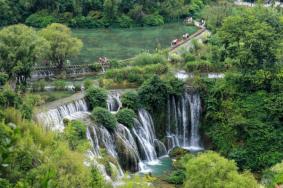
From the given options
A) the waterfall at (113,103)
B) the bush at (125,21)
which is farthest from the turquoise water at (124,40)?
the waterfall at (113,103)

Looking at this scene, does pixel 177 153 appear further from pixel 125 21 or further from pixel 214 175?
pixel 125 21

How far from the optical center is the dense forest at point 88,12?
205ft

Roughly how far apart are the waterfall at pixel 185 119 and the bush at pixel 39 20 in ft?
118

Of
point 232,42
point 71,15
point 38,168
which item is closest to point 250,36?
point 232,42

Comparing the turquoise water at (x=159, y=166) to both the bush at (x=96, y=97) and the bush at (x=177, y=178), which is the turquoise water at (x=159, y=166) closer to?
the bush at (x=177, y=178)

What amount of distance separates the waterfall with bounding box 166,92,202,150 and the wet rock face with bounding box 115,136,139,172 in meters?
4.70

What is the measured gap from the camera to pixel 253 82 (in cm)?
2962

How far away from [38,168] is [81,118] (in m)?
12.2

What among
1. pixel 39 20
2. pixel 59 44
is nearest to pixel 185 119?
pixel 59 44

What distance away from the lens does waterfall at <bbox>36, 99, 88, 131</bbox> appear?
24.8 meters

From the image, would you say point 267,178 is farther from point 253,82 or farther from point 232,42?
point 232,42

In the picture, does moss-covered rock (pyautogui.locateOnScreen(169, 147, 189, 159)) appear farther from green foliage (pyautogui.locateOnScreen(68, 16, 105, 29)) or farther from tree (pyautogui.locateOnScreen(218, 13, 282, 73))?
green foliage (pyautogui.locateOnScreen(68, 16, 105, 29))

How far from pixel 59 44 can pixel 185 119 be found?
37.4ft

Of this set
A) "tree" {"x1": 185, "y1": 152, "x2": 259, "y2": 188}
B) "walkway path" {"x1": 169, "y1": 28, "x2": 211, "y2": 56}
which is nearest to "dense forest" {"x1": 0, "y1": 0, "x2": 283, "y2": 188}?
"tree" {"x1": 185, "y1": 152, "x2": 259, "y2": 188}
